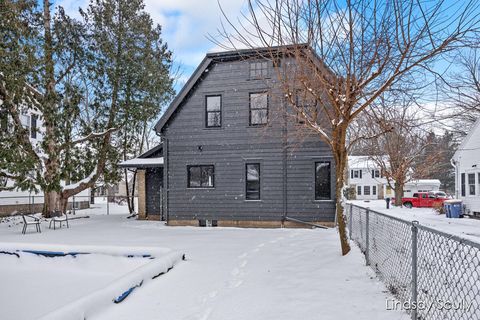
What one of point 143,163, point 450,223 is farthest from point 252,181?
point 450,223

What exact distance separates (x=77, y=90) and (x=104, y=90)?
138 centimetres

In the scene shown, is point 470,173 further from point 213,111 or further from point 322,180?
point 213,111

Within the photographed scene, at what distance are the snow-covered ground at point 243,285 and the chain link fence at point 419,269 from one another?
28cm

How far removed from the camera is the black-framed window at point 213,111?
1439 cm

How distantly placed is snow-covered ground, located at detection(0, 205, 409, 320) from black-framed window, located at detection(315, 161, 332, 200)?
131 inches

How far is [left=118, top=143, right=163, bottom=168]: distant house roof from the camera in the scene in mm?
→ 15898

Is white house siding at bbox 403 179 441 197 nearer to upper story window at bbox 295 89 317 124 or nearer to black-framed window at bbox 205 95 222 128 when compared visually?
black-framed window at bbox 205 95 222 128

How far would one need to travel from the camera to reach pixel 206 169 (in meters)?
14.4

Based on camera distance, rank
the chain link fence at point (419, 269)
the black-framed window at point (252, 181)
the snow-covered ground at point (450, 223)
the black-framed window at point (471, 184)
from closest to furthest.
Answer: the chain link fence at point (419, 269), the snow-covered ground at point (450, 223), the black-framed window at point (252, 181), the black-framed window at point (471, 184)

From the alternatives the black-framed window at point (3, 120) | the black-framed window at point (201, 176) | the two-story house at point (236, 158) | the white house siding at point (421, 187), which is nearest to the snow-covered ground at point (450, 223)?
the two-story house at point (236, 158)

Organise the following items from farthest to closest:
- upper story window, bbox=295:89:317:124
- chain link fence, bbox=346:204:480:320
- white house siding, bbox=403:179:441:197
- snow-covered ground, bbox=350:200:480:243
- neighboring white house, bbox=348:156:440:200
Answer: neighboring white house, bbox=348:156:440:200 → white house siding, bbox=403:179:441:197 → snow-covered ground, bbox=350:200:480:243 → upper story window, bbox=295:89:317:124 → chain link fence, bbox=346:204:480:320

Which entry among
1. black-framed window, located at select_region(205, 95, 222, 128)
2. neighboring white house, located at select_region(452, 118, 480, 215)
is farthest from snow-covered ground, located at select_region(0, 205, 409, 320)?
neighboring white house, located at select_region(452, 118, 480, 215)

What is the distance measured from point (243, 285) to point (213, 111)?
9.99m

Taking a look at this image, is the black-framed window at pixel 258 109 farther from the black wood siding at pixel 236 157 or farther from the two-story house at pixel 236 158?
the black wood siding at pixel 236 157
